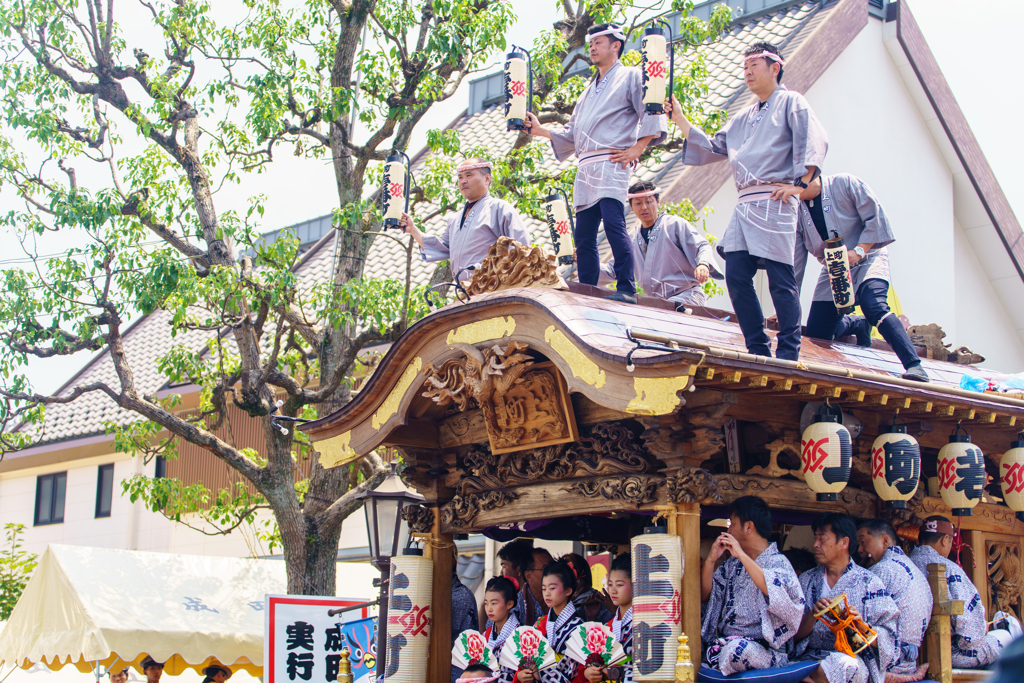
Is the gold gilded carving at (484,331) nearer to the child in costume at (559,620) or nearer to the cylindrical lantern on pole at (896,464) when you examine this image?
the child in costume at (559,620)

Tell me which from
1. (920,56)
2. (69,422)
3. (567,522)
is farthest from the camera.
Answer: (69,422)

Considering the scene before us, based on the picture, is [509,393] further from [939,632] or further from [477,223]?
[939,632]

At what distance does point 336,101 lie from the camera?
1001cm

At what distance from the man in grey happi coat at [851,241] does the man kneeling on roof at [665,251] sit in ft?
2.26

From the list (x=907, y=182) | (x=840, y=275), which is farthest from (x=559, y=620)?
(x=907, y=182)

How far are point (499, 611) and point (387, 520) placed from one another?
1.37m

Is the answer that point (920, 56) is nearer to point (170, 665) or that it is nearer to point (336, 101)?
point (336, 101)

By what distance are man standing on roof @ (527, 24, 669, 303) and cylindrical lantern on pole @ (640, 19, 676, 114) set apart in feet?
1.42

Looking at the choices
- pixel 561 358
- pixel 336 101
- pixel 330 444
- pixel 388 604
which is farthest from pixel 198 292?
pixel 561 358

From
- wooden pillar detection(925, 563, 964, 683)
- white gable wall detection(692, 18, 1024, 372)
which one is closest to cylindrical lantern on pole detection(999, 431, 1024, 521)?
wooden pillar detection(925, 563, 964, 683)

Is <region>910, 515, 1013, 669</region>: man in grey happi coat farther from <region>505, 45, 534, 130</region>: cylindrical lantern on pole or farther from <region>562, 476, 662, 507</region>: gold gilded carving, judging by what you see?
<region>505, 45, 534, 130</region>: cylindrical lantern on pole

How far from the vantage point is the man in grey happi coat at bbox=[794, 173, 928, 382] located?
6.65 metres

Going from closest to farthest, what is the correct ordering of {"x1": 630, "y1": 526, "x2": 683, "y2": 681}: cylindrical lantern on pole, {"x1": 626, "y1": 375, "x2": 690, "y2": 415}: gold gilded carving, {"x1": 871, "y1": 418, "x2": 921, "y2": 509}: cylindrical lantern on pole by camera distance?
{"x1": 626, "y1": 375, "x2": 690, "y2": 415}: gold gilded carving, {"x1": 630, "y1": 526, "x2": 683, "y2": 681}: cylindrical lantern on pole, {"x1": 871, "y1": 418, "x2": 921, "y2": 509}: cylindrical lantern on pole

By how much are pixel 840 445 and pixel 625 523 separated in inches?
107
